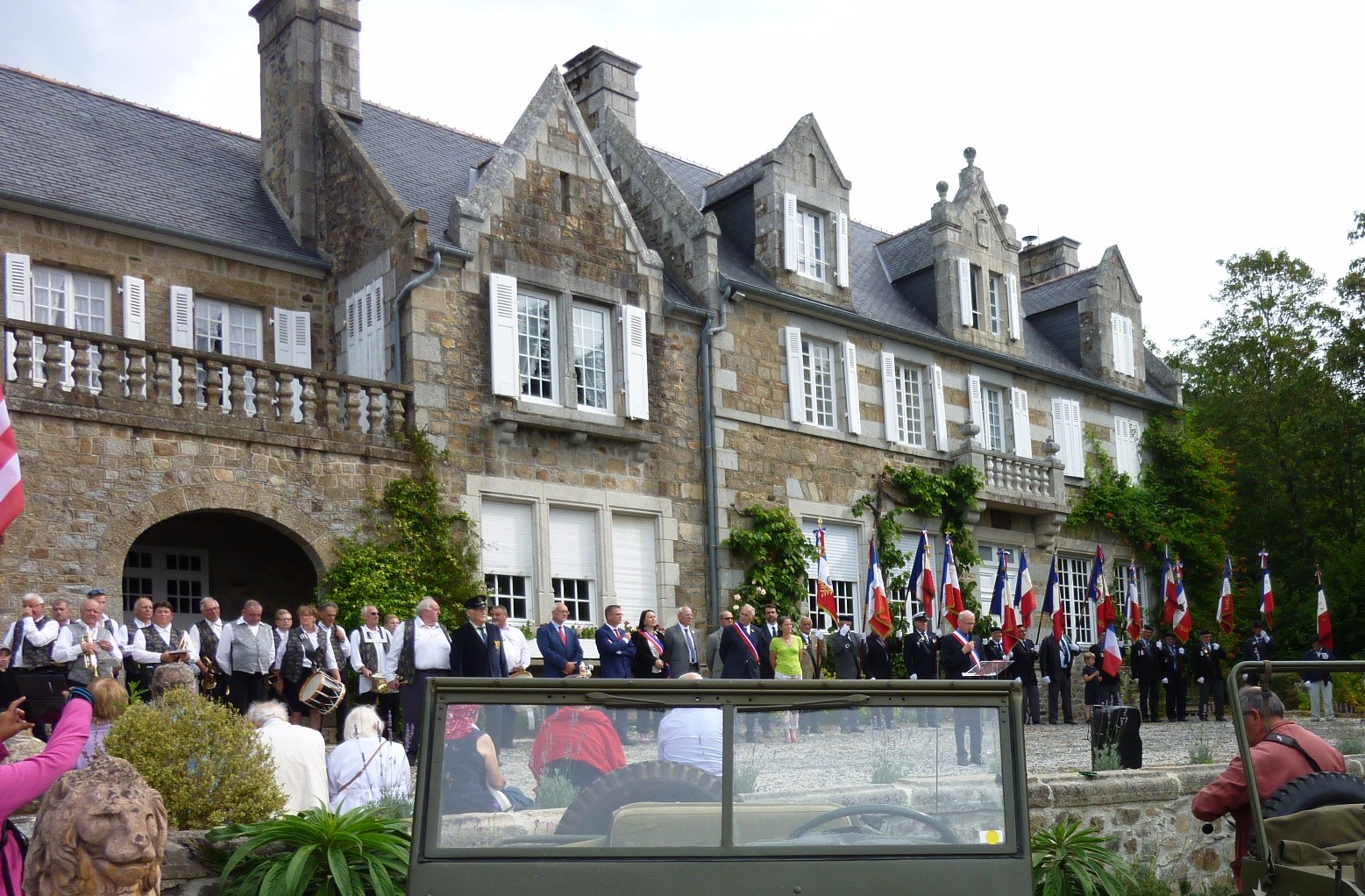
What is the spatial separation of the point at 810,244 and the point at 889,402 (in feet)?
9.13

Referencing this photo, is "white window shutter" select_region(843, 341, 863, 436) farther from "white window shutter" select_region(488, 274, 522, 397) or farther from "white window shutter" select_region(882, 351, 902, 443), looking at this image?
"white window shutter" select_region(488, 274, 522, 397)

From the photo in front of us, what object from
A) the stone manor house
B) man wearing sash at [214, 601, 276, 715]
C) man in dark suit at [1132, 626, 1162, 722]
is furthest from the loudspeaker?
man in dark suit at [1132, 626, 1162, 722]

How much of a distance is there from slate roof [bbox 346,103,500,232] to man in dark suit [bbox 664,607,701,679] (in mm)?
6119

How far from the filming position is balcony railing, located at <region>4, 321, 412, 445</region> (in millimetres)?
15164

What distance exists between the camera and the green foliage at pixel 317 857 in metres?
6.69

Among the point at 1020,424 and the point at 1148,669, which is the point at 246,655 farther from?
the point at 1020,424

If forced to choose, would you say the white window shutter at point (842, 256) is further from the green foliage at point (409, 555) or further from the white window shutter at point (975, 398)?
the green foliage at point (409, 555)

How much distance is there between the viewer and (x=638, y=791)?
4840mm

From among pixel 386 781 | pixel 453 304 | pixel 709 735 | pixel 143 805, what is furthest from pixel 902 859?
pixel 453 304

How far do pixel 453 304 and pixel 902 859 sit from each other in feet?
47.6

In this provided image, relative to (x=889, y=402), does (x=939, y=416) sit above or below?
below

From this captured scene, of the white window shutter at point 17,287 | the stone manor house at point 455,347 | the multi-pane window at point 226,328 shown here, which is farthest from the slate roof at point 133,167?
the multi-pane window at point 226,328

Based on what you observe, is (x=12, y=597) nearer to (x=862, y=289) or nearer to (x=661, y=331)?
(x=661, y=331)

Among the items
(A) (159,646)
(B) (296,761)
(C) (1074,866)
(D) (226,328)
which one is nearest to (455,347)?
(D) (226,328)
